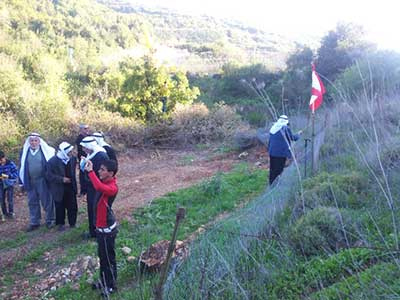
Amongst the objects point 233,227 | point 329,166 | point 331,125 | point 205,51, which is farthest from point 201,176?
point 205,51

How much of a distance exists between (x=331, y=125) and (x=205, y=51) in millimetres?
37957

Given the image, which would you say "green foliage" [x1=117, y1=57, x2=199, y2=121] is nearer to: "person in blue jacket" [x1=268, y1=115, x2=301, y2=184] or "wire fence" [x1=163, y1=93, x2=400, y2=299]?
"person in blue jacket" [x1=268, y1=115, x2=301, y2=184]

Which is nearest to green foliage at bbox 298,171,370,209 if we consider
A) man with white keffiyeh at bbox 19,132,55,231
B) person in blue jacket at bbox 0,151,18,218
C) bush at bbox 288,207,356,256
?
bush at bbox 288,207,356,256

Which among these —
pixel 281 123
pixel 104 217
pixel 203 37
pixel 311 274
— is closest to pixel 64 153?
pixel 104 217

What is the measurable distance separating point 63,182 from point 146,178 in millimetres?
4282

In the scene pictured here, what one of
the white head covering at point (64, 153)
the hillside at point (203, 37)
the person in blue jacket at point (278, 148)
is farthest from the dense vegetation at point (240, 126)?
the hillside at point (203, 37)

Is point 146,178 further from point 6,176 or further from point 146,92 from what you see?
point 146,92

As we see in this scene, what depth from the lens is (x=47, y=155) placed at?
6.88 meters

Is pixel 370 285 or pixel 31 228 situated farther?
pixel 31 228

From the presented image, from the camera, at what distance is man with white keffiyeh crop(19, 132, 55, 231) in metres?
6.81

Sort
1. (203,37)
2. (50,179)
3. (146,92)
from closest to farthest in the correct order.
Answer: (50,179) < (146,92) < (203,37)

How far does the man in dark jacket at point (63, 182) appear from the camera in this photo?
6.63 m

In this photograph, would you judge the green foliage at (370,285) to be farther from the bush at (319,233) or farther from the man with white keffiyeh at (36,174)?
the man with white keffiyeh at (36,174)

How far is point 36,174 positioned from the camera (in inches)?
271
